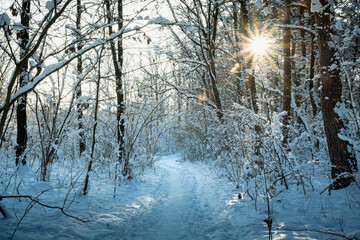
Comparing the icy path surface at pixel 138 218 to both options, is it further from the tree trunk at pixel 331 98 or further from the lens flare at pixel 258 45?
the lens flare at pixel 258 45

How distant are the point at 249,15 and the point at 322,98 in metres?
4.84

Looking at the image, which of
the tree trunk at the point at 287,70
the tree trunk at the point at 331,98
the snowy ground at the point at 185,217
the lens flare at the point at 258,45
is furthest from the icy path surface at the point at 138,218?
the lens flare at the point at 258,45

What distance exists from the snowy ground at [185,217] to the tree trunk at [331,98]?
44 centimetres

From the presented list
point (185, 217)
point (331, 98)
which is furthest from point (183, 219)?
point (331, 98)

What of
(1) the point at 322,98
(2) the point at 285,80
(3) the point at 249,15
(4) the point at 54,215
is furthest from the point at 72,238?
(3) the point at 249,15

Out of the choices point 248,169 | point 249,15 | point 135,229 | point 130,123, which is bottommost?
point 135,229

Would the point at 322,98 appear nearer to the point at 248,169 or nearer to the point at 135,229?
the point at 248,169

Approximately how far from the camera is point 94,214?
9.94ft

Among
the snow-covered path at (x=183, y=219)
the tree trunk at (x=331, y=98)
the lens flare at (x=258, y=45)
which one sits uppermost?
the lens flare at (x=258, y=45)

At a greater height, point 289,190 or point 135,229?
point 289,190

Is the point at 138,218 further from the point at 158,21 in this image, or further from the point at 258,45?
the point at 258,45

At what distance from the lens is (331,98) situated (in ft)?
11.0

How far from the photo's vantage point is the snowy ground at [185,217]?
7.59 ft

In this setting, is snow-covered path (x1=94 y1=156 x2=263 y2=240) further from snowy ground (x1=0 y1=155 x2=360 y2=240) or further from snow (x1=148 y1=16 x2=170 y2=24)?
snow (x1=148 y1=16 x2=170 y2=24)
